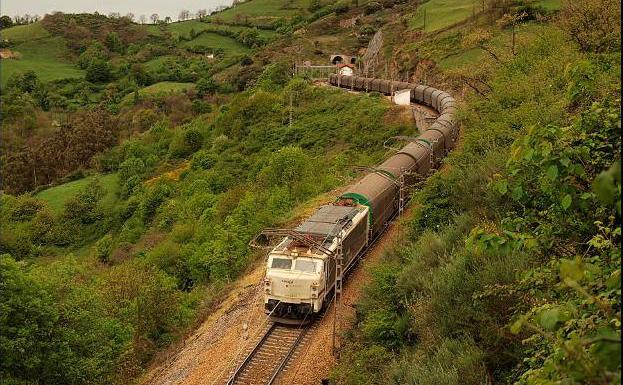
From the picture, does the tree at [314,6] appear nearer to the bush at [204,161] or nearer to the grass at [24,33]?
the grass at [24,33]

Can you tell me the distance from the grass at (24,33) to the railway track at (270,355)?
541 feet

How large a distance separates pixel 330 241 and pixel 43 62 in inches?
6196

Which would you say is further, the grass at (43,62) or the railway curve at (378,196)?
the grass at (43,62)

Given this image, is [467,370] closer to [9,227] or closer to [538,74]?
[538,74]

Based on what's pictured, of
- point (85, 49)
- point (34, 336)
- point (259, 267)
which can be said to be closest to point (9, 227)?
point (259, 267)

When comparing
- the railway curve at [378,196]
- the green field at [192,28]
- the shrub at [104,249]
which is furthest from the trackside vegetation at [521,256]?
the green field at [192,28]

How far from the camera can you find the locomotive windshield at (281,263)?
17234 millimetres

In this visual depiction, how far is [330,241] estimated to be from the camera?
57.6 ft

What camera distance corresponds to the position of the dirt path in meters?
15.5

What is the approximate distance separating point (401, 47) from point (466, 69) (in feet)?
153

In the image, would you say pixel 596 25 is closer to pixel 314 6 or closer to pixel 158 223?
pixel 158 223

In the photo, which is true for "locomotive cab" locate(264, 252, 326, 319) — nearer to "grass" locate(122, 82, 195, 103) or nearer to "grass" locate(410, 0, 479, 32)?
"grass" locate(410, 0, 479, 32)

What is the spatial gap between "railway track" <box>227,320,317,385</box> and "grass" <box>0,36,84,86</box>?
5334 inches

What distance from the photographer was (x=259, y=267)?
80.0 feet
